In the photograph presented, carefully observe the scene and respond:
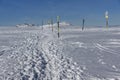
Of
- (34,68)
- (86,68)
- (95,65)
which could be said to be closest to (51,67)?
(34,68)

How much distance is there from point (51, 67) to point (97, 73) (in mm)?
1992

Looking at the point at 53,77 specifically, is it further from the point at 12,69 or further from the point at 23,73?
the point at 12,69

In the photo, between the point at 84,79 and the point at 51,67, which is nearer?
the point at 84,79

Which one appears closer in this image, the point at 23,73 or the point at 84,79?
the point at 84,79

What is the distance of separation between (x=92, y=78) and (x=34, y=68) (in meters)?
2.67

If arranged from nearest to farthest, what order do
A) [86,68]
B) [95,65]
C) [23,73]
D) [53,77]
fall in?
1. [53,77]
2. [23,73]
3. [86,68]
4. [95,65]

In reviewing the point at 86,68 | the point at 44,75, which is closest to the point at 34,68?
the point at 44,75

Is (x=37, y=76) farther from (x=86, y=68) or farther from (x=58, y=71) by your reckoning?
(x=86, y=68)

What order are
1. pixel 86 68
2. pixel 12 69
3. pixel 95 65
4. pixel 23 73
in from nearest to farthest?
1. pixel 23 73
2. pixel 12 69
3. pixel 86 68
4. pixel 95 65

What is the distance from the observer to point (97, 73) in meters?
10.1

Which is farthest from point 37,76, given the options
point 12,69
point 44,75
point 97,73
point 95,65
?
point 95,65

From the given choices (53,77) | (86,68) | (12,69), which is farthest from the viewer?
(86,68)

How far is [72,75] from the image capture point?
9.35 m

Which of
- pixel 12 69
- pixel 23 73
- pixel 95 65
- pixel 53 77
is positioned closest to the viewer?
pixel 53 77
